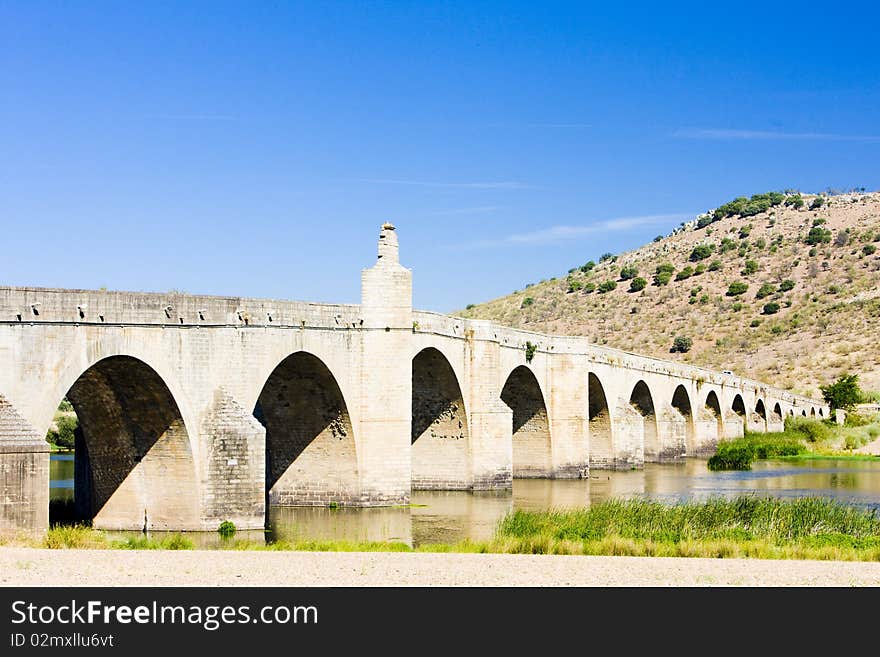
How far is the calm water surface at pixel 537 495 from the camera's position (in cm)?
2848

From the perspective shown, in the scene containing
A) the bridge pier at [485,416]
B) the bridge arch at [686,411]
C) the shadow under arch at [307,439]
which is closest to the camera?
the shadow under arch at [307,439]

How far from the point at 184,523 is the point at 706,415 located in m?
49.4

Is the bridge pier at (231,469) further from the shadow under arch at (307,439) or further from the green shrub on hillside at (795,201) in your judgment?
the green shrub on hillside at (795,201)

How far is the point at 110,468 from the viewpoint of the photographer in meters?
27.1

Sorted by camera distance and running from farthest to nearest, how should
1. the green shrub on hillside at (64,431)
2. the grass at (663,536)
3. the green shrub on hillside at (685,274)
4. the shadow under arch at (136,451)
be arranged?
the green shrub on hillside at (685,274) → the green shrub on hillside at (64,431) → the shadow under arch at (136,451) → the grass at (663,536)

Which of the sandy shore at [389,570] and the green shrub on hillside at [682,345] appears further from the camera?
the green shrub on hillside at [682,345]

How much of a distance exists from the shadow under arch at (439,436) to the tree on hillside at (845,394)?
1929 inches

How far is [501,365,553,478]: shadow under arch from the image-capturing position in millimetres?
46969

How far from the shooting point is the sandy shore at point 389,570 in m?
15.1

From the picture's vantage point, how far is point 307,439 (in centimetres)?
3334

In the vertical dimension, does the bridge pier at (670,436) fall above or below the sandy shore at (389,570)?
above

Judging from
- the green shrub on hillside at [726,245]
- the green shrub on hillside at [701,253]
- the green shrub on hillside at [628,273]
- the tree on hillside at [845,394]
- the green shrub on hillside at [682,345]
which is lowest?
the tree on hillside at [845,394]

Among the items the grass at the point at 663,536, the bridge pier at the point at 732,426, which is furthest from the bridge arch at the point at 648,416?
the grass at the point at 663,536

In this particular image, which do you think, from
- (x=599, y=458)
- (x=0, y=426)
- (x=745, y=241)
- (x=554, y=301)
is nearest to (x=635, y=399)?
(x=599, y=458)
